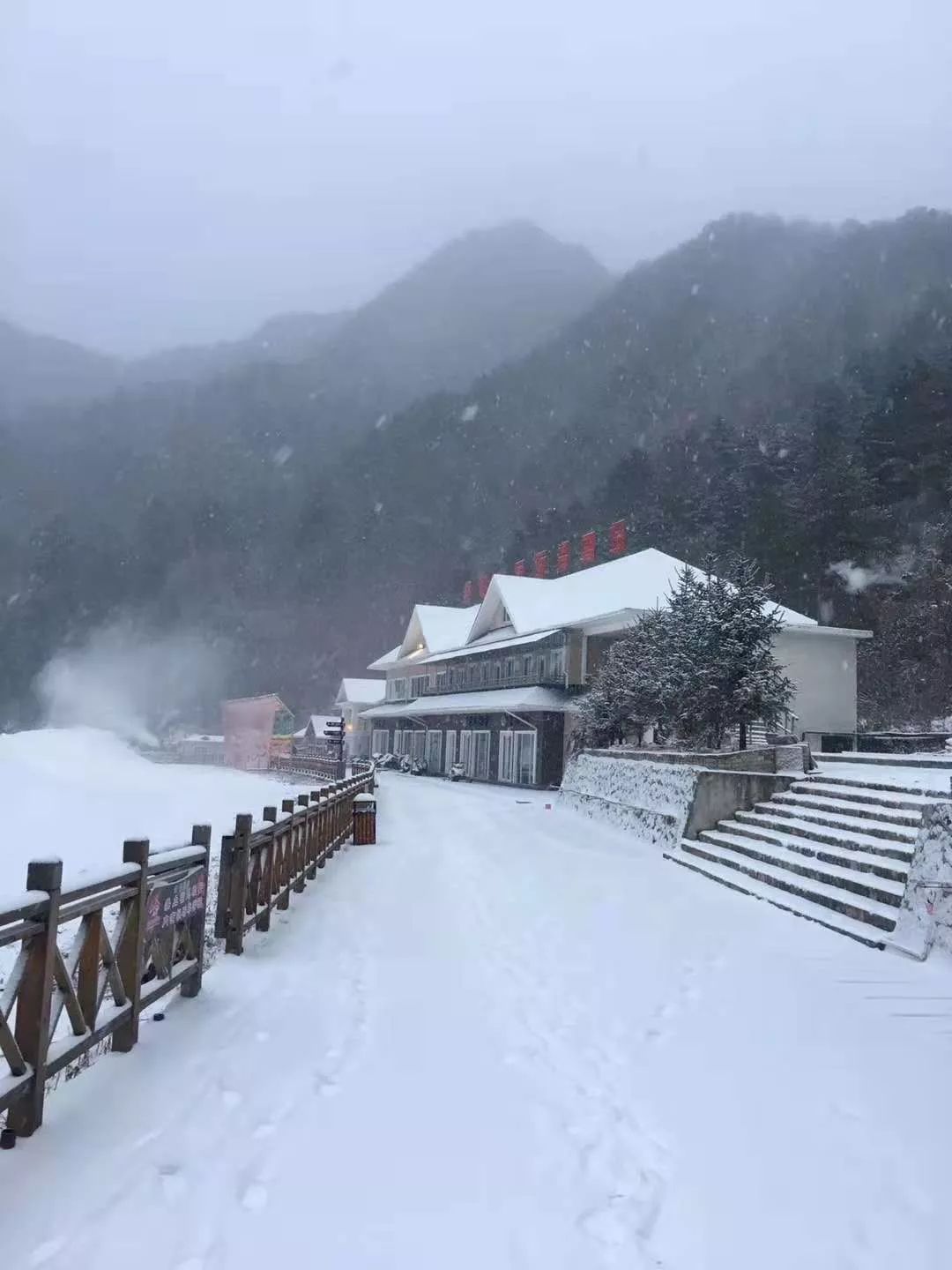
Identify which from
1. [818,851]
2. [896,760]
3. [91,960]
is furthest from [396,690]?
[91,960]

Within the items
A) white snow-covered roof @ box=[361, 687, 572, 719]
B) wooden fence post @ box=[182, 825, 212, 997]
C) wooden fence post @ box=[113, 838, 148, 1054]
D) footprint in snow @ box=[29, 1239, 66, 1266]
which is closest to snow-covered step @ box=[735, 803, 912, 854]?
wooden fence post @ box=[182, 825, 212, 997]

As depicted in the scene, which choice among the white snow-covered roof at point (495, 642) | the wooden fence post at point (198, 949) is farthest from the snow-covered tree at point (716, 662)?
the wooden fence post at point (198, 949)

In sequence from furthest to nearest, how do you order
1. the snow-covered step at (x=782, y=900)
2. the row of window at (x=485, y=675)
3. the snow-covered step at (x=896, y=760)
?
the row of window at (x=485, y=675) → the snow-covered step at (x=896, y=760) → the snow-covered step at (x=782, y=900)

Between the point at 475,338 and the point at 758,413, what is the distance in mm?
106261

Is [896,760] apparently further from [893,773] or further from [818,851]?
[818,851]

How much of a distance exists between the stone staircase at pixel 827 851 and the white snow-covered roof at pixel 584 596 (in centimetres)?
1556

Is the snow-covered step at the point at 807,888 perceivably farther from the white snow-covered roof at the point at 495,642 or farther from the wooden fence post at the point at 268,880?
the white snow-covered roof at the point at 495,642

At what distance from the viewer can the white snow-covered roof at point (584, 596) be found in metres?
29.9

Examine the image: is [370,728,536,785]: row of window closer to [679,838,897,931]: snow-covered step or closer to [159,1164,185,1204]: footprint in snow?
[679,838,897,931]: snow-covered step

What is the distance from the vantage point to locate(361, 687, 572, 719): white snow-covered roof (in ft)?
97.1

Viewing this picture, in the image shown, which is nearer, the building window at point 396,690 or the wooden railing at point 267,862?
the wooden railing at point 267,862

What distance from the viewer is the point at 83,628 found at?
343 feet

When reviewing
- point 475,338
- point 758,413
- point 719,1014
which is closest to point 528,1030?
point 719,1014

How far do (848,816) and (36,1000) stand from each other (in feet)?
30.7
